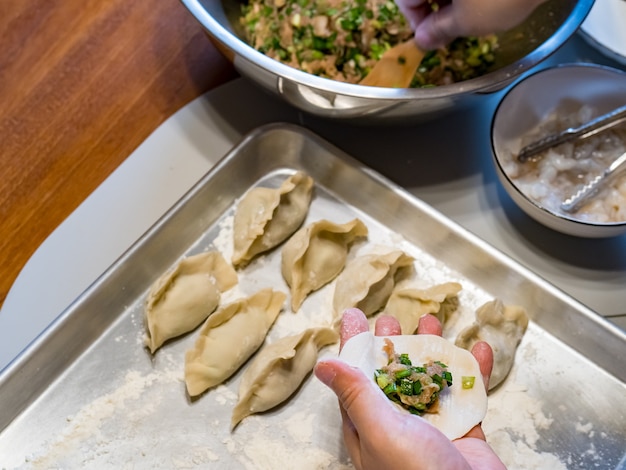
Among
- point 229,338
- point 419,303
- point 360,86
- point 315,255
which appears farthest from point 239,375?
point 360,86

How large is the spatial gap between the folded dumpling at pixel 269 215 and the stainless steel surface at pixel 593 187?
0.59m

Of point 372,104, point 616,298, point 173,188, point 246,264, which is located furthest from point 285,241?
point 616,298

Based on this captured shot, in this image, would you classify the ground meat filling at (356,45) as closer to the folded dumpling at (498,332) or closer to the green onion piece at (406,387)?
the folded dumpling at (498,332)

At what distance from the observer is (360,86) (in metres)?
1.25

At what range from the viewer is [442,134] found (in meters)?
1.64

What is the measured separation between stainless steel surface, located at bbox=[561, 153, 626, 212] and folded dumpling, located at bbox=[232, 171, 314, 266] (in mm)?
588

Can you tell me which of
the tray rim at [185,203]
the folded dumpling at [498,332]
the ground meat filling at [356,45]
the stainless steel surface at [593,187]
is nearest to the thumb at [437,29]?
the ground meat filling at [356,45]

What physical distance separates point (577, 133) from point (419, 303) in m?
0.53

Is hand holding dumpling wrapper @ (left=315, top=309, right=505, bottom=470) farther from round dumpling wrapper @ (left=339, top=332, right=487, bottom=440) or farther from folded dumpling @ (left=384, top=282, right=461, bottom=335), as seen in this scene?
folded dumpling @ (left=384, top=282, right=461, bottom=335)

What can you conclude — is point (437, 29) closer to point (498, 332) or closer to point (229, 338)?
point (498, 332)

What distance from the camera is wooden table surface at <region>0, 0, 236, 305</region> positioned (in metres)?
1.54

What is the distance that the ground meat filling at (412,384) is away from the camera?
1.08m

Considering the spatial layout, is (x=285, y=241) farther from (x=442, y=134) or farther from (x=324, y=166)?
(x=442, y=134)

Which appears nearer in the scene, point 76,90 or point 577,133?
point 577,133
